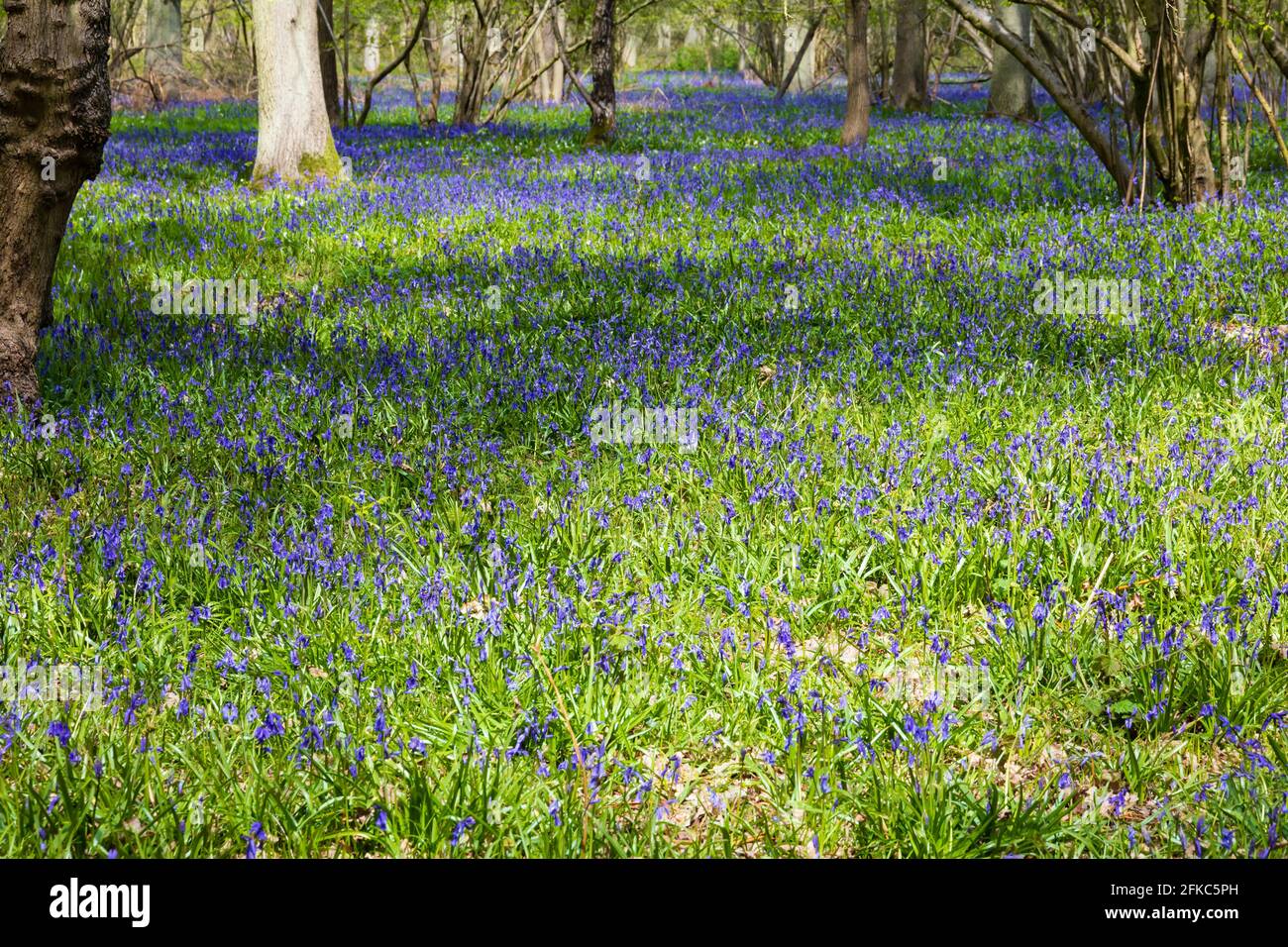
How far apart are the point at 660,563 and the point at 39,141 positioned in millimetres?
3564

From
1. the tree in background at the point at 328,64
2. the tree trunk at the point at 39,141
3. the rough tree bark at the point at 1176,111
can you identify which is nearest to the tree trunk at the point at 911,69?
the tree in background at the point at 328,64

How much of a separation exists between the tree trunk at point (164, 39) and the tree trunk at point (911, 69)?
58.8ft

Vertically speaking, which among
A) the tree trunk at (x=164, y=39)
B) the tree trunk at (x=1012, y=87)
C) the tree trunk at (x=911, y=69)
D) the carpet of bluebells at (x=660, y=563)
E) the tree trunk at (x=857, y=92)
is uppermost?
the tree trunk at (x=164, y=39)

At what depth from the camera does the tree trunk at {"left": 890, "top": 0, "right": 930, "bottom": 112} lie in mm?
21953

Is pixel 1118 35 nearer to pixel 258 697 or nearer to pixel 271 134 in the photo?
pixel 271 134

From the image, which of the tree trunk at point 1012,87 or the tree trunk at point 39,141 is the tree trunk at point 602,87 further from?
the tree trunk at point 39,141

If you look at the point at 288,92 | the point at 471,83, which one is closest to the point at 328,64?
the point at 471,83

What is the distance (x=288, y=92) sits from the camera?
1183 centimetres

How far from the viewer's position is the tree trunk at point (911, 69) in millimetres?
21953

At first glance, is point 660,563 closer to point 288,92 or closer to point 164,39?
point 288,92

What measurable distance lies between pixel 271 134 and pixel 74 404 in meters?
7.13

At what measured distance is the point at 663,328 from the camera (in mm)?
6879

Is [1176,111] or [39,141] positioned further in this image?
[1176,111]
